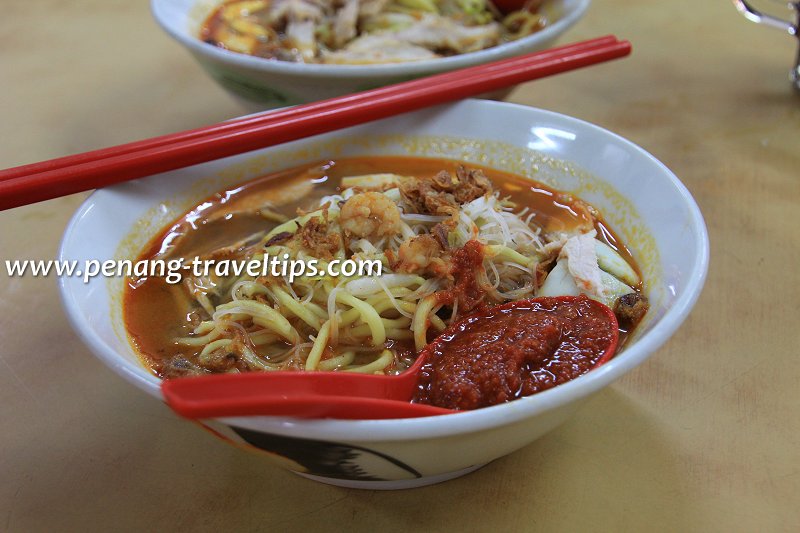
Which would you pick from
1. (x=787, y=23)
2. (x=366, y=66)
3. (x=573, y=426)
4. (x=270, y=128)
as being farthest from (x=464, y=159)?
(x=787, y=23)

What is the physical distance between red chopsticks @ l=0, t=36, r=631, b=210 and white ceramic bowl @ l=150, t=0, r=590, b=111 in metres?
0.07

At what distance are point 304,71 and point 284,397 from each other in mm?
1186

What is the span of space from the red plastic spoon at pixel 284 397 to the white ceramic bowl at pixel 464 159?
0.03m

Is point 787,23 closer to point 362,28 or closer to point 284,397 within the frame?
point 362,28

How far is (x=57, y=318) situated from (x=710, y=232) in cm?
168

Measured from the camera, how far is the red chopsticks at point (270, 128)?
1.41 metres

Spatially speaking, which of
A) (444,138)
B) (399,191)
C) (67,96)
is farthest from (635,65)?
(67,96)

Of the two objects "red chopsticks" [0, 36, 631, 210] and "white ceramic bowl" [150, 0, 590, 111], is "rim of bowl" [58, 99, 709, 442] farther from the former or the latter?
"white ceramic bowl" [150, 0, 590, 111]

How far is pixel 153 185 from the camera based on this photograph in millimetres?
1566

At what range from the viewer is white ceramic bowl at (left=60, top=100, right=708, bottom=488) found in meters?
0.93

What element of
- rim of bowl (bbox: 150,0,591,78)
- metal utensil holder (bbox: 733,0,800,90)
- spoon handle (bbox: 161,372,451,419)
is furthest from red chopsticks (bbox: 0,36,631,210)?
metal utensil holder (bbox: 733,0,800,90)

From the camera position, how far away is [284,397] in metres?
0.89

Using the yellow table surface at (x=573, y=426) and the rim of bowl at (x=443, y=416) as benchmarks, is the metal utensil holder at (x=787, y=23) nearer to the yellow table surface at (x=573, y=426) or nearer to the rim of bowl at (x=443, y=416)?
the yellow table surface at (x=573, y=426)

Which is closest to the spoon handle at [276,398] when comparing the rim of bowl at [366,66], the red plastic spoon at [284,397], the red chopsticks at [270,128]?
the red plastic spoon at [284,397]
